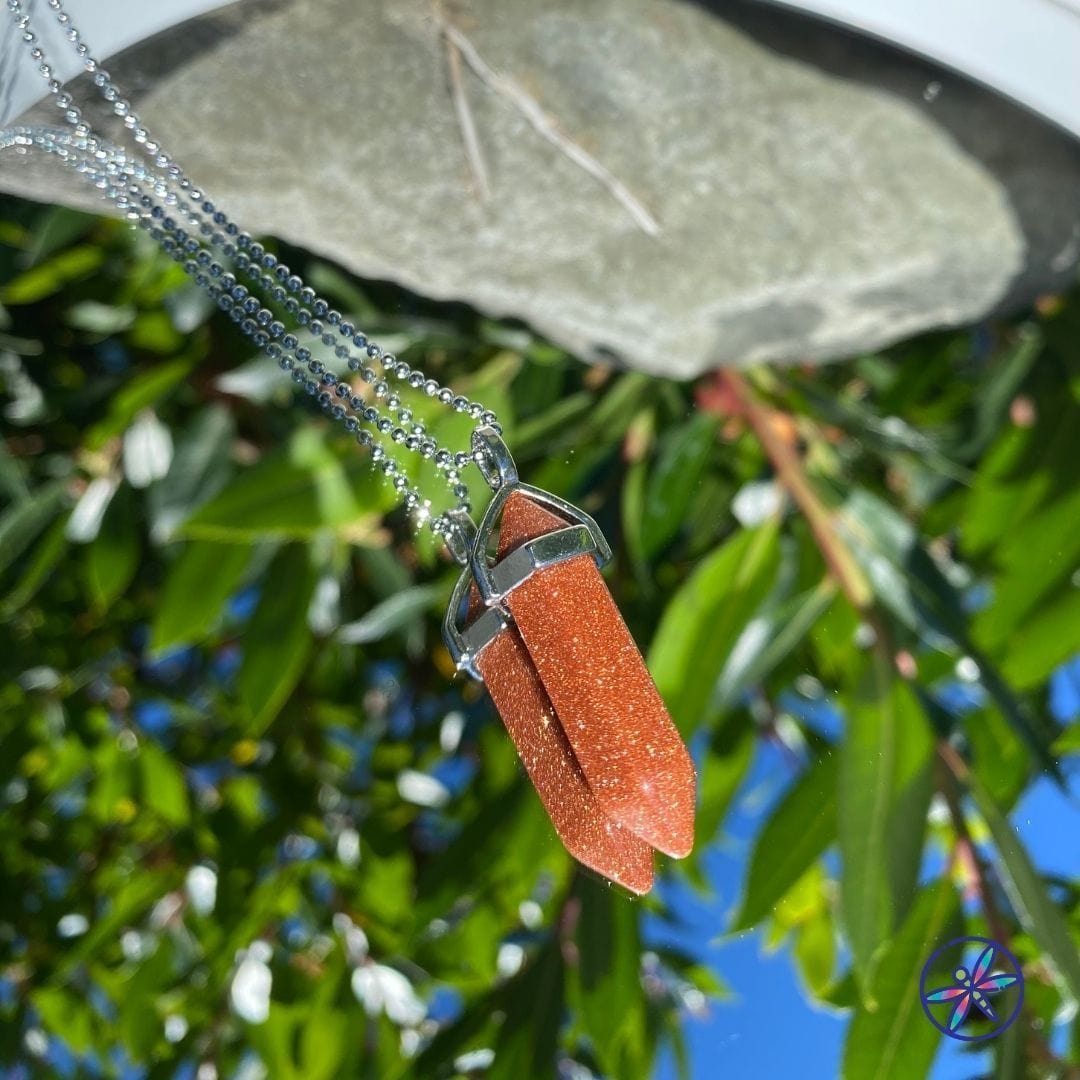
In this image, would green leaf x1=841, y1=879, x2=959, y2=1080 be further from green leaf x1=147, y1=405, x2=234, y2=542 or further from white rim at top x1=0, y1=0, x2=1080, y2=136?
green leaf x1=147, y1=405, x2=234, y2=542

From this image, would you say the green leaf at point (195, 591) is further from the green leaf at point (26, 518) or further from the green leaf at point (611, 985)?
the green leaf at point (611, 985)

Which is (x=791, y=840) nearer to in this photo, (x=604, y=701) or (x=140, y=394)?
(x=604, y=701)

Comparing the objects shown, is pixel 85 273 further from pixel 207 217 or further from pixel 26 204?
pixel 207 217

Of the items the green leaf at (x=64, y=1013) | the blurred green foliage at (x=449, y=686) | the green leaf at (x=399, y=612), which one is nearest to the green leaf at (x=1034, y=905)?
the blurred green foliage at (x=449, y=686)

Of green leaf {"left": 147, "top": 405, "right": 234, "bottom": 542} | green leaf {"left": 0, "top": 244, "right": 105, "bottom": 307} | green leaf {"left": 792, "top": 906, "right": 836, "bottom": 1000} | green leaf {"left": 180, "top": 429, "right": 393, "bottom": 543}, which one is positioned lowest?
green leaf {"left": 147, "top": 405, "right": 234, "bottom": 542}

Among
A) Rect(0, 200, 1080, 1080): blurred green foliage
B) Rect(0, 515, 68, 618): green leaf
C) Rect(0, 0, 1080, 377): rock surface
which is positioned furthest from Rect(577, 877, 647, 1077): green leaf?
Rect(0, 515, 68, 618): green leaf
